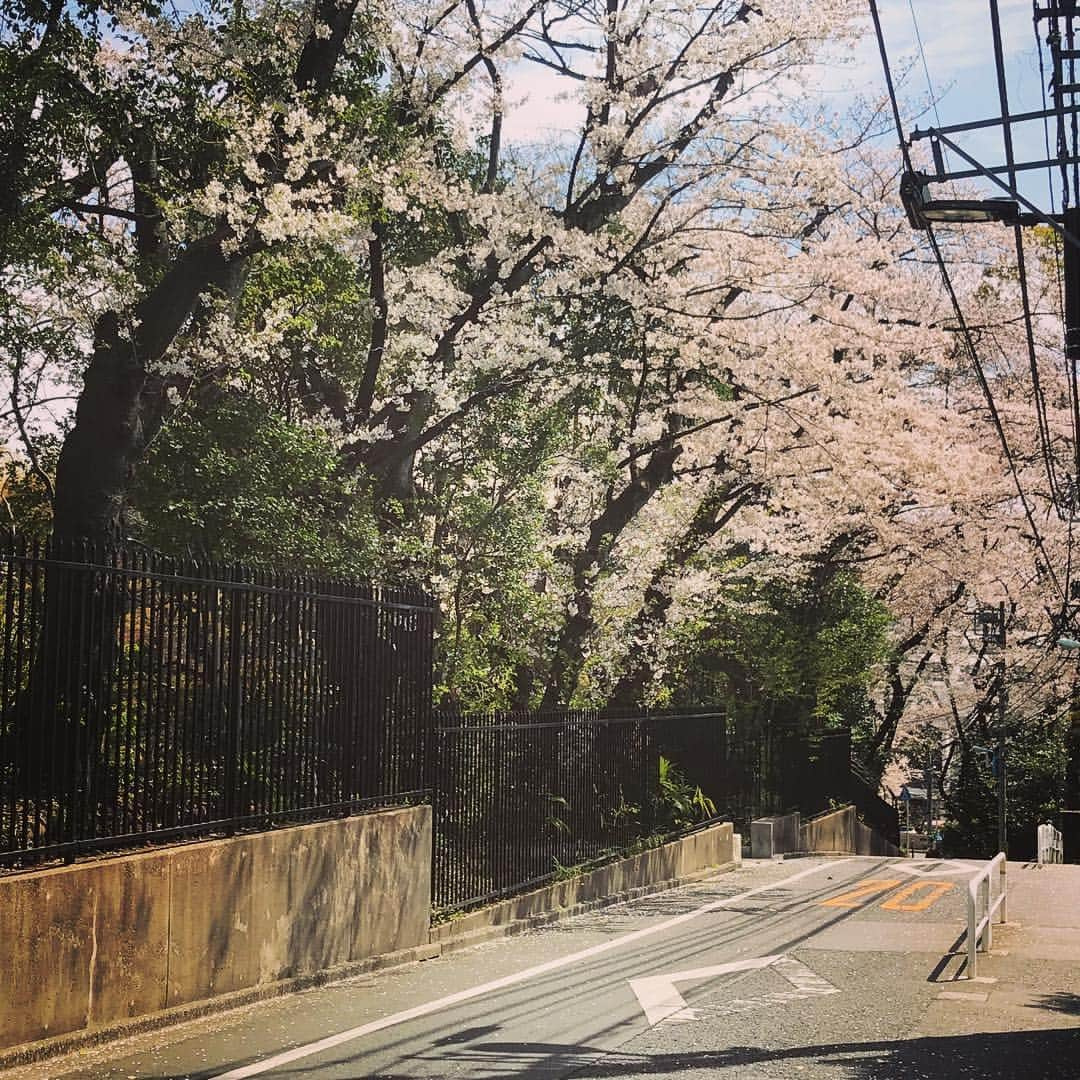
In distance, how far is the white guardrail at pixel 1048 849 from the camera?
95.4ft

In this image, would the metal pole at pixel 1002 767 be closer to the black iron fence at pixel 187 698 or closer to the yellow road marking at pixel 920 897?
the yellow road marking at pixel 920 897

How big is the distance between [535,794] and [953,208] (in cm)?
800

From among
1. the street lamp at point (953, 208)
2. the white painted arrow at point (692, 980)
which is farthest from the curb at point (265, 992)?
the street lamp at point (953, 208)

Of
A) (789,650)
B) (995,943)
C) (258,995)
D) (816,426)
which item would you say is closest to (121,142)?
(258,995)

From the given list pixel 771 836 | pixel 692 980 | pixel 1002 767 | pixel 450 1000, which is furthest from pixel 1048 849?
pixel 450 1000

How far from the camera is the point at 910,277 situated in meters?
25.4

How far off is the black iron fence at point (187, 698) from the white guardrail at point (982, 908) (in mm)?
5035

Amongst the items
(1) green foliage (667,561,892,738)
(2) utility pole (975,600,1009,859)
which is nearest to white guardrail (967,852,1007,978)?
(1) green foliage (667,561,892,738)

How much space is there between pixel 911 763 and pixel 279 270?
60467 millimetres

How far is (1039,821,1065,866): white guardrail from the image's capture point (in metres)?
29.1

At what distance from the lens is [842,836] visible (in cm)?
3269

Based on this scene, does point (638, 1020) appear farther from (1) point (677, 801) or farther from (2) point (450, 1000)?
(1) point (677, 801)

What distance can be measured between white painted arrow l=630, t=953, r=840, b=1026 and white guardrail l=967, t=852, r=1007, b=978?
129 centimetres

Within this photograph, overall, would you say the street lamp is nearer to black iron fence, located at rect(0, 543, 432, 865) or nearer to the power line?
the power line
